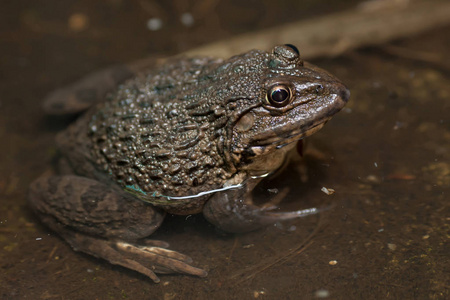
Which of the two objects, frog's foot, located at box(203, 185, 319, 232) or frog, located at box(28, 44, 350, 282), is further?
frog's foot, located at box(203, 185, 319, 232)

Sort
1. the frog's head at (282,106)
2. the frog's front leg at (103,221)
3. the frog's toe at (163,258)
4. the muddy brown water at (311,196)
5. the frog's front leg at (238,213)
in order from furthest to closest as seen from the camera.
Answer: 1. the frog's front leg at (238,213)
2. the frog's front leg at (103,221)
3. the frog's toe at (163,258)
4. the frog's head at (282,106)
5. the muddy brown water at (311,196)

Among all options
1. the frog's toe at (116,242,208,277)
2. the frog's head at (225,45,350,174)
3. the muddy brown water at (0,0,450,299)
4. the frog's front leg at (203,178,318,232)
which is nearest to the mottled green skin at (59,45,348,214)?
the frog's head at (225,45,350,174)

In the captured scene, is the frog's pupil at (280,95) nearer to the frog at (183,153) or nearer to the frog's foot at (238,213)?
the frog at (183,153)

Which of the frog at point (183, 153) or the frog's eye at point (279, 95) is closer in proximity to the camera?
the frog's eye at point (279, 95)

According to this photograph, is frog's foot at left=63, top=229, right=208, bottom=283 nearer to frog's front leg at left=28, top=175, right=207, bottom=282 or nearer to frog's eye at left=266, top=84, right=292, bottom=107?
frog's front leg at left=28, top=175, right=207, bottom=282

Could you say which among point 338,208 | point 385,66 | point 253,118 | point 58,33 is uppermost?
point 58,33

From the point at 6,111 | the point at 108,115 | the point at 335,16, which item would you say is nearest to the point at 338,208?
the point at 108,115

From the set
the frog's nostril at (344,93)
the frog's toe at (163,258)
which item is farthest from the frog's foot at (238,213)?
the frog's nostril at (344,93)

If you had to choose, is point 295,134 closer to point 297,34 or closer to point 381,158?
point 381,158
